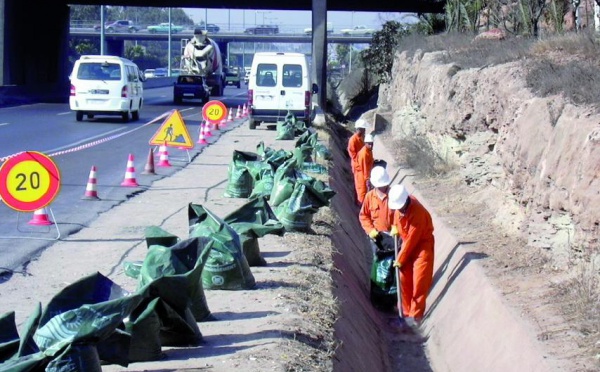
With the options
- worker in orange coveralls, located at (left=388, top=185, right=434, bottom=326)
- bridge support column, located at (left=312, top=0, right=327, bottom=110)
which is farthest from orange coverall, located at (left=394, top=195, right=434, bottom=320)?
bridge support column, located at (left=312, top=0, right=327, bottom=110)

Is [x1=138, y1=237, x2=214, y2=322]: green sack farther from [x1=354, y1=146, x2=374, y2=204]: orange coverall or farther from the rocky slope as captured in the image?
[x1=354, y1=146, x2=374, y2=204]: orange coverall

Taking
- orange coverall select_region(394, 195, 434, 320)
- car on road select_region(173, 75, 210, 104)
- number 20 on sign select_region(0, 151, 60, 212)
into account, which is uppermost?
car on road select_region(173, 75, 210, 104)

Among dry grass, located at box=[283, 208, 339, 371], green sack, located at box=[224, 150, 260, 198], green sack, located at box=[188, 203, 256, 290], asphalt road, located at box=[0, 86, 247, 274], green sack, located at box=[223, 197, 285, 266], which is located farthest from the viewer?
green sack, located at box=[224, 150, 260, 198]

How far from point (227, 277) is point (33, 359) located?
3441 mm

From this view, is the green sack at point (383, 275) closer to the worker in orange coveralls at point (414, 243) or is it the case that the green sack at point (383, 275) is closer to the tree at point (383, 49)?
the worker in orange coveralls at point (414, 243)

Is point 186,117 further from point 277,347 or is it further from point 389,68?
point 277,347

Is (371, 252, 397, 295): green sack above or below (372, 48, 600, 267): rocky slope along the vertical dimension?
below

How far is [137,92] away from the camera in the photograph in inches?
1342

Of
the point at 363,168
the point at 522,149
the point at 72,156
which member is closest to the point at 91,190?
the point at 363,168

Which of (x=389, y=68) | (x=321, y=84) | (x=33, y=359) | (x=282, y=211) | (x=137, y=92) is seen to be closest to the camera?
(x=33, y=359)

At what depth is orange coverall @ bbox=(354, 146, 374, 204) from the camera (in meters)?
17.5

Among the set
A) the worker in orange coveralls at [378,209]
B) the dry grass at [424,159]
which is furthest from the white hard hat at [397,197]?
the dry grass at [424,159]

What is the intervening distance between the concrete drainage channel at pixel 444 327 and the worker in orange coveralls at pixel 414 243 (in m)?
0.41

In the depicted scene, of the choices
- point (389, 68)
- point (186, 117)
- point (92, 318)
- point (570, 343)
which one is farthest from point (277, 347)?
point (389, 68)
